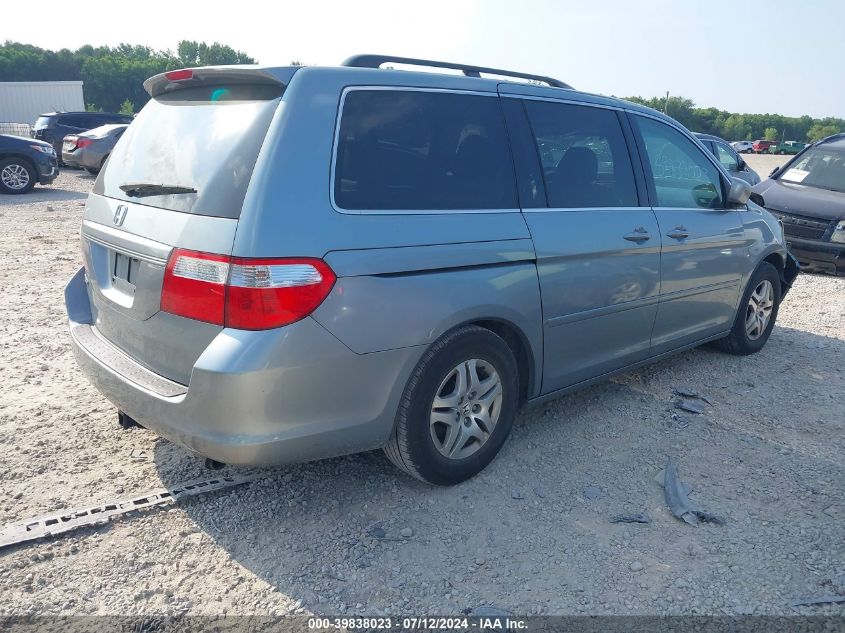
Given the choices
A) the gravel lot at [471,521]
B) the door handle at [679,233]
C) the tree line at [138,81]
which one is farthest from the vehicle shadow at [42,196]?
the tree line at [138,81]

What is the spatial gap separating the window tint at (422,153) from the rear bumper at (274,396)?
0.63 metres

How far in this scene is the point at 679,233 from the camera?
14.3 feet

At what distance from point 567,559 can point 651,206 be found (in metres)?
2.33

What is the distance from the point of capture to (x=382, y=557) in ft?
9.36

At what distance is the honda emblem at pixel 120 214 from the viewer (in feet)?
10.1

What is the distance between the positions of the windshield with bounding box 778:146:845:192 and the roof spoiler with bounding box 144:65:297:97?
926 centimetres

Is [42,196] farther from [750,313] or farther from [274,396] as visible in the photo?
[274,396]

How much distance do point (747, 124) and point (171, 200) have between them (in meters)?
106

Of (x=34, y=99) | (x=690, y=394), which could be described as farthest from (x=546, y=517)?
(x=34, y=99)

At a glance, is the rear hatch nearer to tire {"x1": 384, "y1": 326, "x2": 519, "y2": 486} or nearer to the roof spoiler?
the roof spoiler

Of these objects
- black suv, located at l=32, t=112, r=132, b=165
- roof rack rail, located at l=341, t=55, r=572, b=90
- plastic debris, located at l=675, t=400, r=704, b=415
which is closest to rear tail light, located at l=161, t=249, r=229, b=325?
roof rack rail, located at l=341, t=55, r=572, b=90

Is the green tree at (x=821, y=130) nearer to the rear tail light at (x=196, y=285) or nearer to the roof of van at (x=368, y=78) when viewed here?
the roof of van at (x=368, y=78)

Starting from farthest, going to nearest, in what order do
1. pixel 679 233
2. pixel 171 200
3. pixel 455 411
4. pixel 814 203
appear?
pixel 814 203 → pixel 679 233 → pixel 455 411 → pixel 171 200

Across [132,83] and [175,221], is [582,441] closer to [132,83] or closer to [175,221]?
[175,221]
